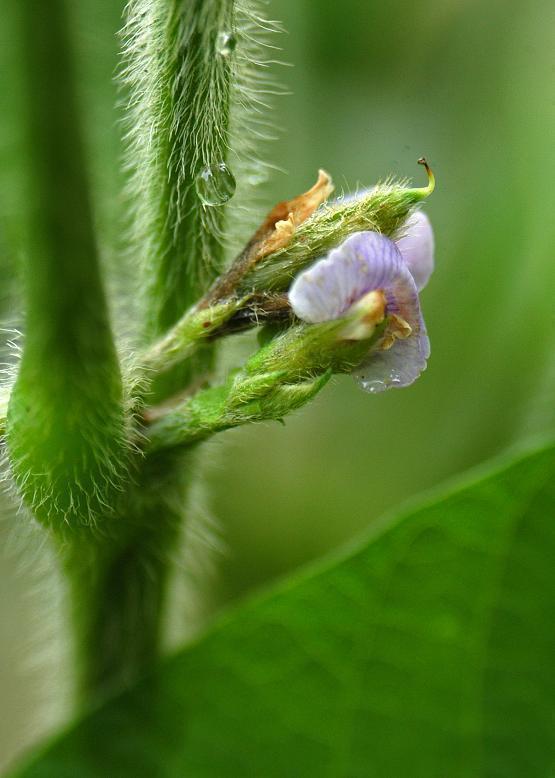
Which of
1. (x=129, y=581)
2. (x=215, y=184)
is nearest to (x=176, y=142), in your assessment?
(x=215, y=184)

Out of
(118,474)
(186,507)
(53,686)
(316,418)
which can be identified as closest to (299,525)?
(316,418)

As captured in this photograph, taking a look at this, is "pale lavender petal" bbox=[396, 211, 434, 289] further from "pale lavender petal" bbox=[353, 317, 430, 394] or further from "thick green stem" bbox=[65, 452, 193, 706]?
"thick green stem" bbox=[65, 452, 193, 706]

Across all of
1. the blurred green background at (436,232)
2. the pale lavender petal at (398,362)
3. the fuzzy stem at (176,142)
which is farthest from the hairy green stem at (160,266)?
the blurred green background at (436,232)

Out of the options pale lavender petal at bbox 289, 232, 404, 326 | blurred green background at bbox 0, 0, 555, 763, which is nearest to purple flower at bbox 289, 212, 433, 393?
pale lavender petal at bbox 289, 232, 404, 326

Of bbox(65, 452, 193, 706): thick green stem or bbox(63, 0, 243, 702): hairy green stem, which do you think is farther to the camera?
bbox(65, 452, 193, 706): thick green stem

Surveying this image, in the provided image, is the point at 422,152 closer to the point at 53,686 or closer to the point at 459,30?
the point at 459,30

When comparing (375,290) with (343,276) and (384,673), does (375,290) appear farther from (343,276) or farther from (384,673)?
(384,673)
